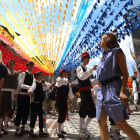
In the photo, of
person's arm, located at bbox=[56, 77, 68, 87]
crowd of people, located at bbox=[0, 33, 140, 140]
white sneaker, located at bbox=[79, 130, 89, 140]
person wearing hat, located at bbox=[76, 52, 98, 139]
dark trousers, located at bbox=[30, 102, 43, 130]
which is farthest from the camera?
person's arm, located at bbox=[56, 77, 68, 87]

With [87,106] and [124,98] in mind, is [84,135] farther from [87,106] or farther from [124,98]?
[124,98]

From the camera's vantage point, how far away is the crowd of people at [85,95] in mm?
1656

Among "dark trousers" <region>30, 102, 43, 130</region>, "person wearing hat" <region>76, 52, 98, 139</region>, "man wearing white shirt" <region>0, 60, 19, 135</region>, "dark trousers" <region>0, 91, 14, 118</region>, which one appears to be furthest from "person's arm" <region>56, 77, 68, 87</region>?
"dark trousers" <region>0, 91, 14, 118</region>

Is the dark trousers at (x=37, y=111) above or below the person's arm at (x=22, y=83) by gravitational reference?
below

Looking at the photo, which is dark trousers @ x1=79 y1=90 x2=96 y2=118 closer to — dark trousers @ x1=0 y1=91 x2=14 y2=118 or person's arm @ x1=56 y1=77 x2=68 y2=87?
person's arm @ x1=56 y1=77 x2=68 y2=87

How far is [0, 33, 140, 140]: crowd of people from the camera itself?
65.2 inches

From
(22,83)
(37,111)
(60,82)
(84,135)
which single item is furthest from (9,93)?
(84,135)

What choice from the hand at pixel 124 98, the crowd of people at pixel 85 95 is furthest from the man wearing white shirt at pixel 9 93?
the hand at pixel 124 98

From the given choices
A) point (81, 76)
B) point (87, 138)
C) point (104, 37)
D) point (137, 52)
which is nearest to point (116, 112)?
point (104, 37)

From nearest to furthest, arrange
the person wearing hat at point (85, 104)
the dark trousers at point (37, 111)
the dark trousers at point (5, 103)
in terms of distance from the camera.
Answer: the person wearing hat at point (85, 104)
the dark trousers at point (5, 103)
the dark trousers at point (37, 111)

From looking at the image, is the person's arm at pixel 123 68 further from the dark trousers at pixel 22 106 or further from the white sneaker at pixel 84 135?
the dark trousers at pixel 22 106

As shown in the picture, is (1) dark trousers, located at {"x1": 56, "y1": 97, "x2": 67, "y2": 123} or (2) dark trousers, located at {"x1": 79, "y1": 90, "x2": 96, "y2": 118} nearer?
(2) dark trousers, located at {"x1": 79, "y1": 90, "x2": 96, "y2": 118}

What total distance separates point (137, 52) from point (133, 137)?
583 inches

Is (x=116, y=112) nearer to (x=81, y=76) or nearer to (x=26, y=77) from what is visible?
(x=81, y=76)
